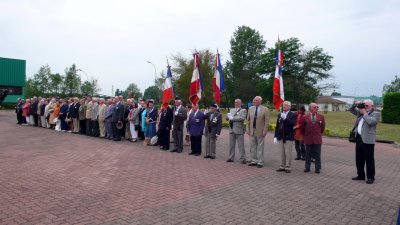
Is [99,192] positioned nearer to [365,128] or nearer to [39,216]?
[39,216]

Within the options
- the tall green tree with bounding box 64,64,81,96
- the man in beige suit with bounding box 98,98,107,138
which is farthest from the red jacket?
the tall green tree with bounding box 64,64,81,96

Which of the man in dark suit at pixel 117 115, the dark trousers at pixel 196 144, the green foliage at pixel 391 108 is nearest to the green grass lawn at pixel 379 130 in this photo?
the green foliage at pixel 391 108

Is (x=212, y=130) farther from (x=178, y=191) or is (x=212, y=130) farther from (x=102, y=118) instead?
(x=102, y=118)

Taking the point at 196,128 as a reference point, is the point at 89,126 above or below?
below

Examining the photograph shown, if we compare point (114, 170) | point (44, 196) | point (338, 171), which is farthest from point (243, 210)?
point (338, 171)

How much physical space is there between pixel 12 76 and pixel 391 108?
46.7 meters

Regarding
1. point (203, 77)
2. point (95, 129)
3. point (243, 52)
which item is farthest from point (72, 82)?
point (95, 129)

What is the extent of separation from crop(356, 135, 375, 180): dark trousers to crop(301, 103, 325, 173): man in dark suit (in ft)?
3.53

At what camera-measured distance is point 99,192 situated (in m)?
6.54

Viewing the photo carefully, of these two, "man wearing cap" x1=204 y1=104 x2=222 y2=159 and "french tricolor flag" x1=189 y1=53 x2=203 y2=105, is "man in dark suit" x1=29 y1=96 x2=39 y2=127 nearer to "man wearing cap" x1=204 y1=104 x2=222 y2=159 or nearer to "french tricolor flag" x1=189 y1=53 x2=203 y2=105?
"french tricolor flag" x1=189 y1=53 x2=203 y2=105

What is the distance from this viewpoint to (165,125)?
1296 centimetres

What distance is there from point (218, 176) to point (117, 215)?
3492mm

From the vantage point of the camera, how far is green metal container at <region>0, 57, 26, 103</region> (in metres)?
48.2

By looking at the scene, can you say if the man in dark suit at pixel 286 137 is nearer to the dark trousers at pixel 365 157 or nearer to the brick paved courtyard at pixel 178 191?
the brick paved courtyard at pixel 178 191
